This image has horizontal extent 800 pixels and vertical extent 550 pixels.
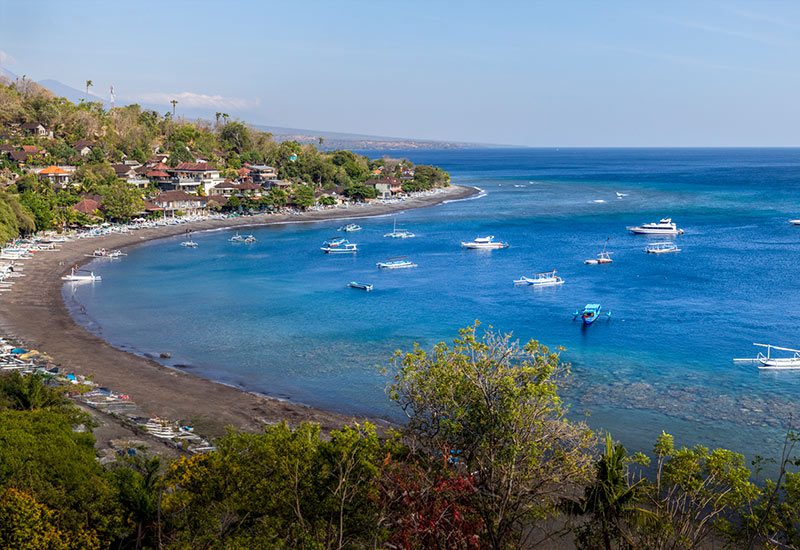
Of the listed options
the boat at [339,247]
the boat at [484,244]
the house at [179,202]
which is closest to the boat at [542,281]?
the boat at [484,244]

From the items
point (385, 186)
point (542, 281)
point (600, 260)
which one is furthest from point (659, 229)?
point (385, 186)

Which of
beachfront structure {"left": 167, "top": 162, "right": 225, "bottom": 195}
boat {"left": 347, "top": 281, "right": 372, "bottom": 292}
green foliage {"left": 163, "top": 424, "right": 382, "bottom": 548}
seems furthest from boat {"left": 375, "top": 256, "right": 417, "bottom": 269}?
green foliage {"left": 163, "top": 424, "right": 382, "bottom": 548}

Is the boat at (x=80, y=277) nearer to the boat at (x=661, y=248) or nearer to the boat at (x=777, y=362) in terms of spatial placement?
the boat at (x=777, y=362)

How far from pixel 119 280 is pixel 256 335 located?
18.0 meters

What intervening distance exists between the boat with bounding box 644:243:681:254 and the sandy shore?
4355 centimetres

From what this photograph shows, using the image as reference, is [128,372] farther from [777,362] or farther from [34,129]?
[34,129]

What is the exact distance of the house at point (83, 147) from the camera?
288 ft

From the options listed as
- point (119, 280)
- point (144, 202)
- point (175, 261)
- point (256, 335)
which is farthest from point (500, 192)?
point (256, 335)

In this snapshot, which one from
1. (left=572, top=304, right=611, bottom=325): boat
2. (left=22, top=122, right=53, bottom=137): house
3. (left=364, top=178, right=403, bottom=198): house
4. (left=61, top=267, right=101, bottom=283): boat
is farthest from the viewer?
(left=364, top=178, right=403, bottom=198): house

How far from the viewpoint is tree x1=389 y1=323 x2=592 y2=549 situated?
11.0 m

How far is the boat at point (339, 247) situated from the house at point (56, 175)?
106 feet

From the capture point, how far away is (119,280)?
157 feet

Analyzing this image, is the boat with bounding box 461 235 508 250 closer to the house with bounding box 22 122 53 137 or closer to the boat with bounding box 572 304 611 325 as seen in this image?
the boat with bounding box 572 304 611 325

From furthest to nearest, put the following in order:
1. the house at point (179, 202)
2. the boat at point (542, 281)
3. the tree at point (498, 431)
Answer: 1. the house at point (179, 202)
2. the boat at point (542, 281)
3. the tree at point (498, 431)
